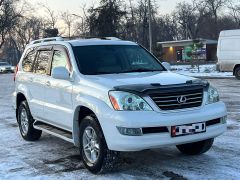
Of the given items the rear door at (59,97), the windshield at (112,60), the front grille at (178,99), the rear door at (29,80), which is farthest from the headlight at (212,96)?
the rear door at (29,80)

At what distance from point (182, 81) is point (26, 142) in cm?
367

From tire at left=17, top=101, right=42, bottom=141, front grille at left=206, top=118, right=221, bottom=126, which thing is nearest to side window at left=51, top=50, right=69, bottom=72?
tire at left=17, top=101, right=42, bottom=141

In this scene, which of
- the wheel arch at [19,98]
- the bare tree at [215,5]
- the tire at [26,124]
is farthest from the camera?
the bare tree at [215,5]

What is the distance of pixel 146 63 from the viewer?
743 cm

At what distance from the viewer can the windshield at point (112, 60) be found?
6.92 metres

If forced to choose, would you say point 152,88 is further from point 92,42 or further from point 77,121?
point 92,42

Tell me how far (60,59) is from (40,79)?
0.63 metres

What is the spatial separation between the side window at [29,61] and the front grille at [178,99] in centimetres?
349

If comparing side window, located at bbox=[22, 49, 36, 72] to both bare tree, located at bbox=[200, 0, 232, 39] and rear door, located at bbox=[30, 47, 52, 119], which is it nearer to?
rear door, located at bbox=[30, 47, 52, 119]

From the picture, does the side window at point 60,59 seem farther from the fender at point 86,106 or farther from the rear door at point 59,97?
A: the fender at point 86,106

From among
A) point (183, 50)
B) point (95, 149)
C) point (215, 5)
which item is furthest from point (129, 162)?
point (215, 5)

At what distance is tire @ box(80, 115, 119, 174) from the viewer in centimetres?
593

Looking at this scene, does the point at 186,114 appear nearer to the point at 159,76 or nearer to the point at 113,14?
the point at 159,76

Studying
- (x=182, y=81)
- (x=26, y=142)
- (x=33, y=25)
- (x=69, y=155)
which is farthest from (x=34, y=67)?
(x=33, y=25)
